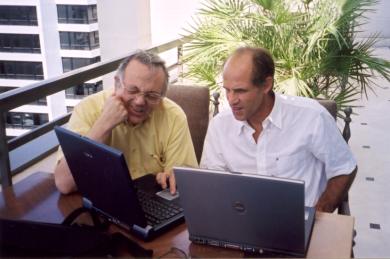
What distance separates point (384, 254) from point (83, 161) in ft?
6.66

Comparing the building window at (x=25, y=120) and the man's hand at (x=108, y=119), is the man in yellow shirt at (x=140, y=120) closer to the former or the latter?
the man's hand at (x=108, y=119)

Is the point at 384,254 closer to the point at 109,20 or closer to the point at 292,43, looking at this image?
the point at 292,43

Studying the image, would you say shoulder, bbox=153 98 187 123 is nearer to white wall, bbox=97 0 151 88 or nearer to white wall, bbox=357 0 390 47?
white wall, bbox=97 0 151 88

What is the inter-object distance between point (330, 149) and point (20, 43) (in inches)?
82.6

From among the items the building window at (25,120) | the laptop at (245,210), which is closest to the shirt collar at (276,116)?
the laptop at (245,210)

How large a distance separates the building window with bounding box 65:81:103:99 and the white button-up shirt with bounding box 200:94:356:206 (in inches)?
48.2

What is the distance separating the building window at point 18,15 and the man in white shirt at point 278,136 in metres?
1.64

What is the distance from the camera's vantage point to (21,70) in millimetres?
2637

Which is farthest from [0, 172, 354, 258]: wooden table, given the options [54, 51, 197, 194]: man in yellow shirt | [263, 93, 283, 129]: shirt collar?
[263, 93, 283, 129]: shirt collar

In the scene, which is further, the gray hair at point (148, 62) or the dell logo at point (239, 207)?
the gray hair at point (148, 62)

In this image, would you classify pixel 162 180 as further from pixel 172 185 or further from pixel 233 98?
pixel 233 98

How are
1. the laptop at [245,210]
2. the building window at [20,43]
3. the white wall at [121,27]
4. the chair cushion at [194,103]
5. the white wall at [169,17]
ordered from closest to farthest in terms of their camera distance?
the laptop at [245,210], the chair cushion at [194,103], the building window at [20,43], the white wall at [121,27], the white wall at [169,17]

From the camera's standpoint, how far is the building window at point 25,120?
7.36 feet

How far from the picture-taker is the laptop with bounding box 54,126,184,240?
105 centimetres
